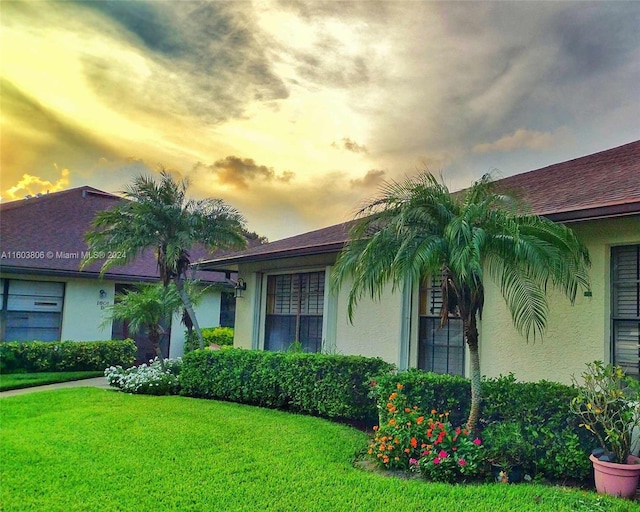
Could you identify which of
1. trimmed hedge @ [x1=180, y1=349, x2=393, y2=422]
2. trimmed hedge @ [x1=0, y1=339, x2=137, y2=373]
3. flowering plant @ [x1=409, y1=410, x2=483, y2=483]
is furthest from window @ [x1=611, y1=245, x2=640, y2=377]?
trimmed hedge @ [x1=0, y1=339, x2=137, y2=373]

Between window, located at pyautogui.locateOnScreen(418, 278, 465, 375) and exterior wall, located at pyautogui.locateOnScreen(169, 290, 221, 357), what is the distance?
11637 mm

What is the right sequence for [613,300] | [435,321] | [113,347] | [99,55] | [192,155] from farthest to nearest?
1. [113,347]
2. [192,155]
3. [99,55]
4. [435,321]
5. [613,300]

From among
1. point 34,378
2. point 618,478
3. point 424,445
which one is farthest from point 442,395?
point 34,378

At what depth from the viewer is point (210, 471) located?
5.34m

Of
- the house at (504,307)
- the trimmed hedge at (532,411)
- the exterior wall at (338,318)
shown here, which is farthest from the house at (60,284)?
the trimmed hedge at (532,411)

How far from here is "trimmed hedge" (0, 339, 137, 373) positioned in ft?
45.4

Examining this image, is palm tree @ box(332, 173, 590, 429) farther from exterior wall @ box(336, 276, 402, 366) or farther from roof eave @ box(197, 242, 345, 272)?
roof eave @ box(197, 242, 345, 272)

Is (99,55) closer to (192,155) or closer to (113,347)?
(192,155)

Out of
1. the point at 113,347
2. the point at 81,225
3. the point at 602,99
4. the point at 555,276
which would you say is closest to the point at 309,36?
the point at 602,99

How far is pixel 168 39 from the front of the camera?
10.1 m

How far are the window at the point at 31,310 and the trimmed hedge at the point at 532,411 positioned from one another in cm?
1337

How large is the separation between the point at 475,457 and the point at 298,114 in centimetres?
907

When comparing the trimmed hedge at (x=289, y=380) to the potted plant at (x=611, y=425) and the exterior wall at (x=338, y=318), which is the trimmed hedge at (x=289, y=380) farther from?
the potted plant at (x=611, y=425)

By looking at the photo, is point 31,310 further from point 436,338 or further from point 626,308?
point 626,308
